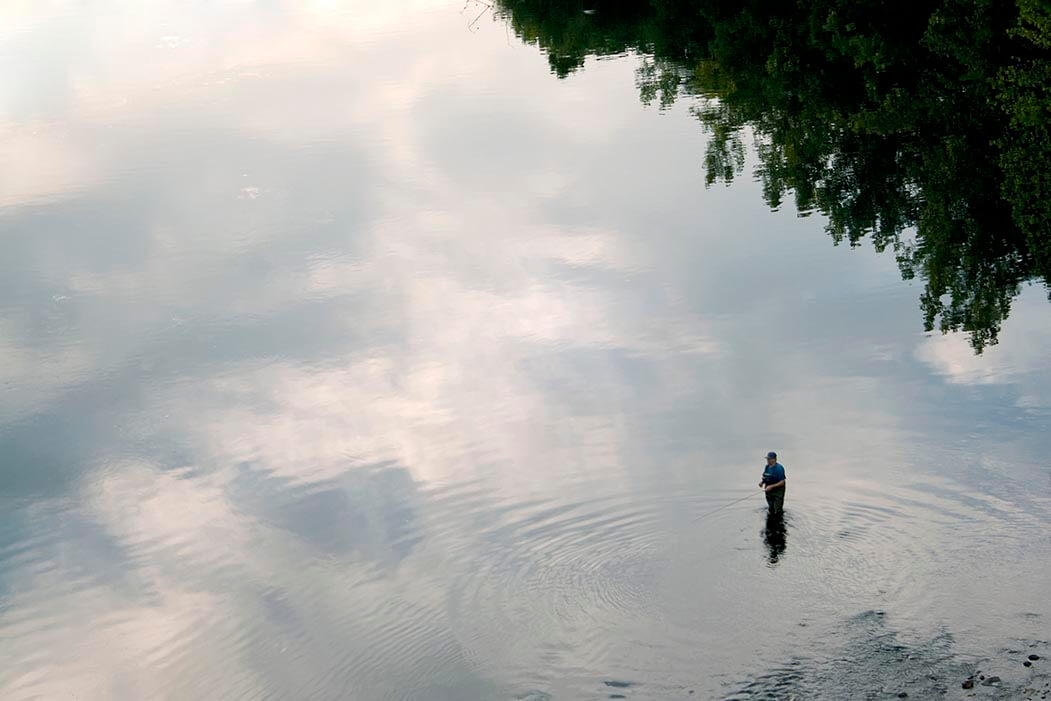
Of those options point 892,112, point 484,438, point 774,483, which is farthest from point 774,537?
point 892,112

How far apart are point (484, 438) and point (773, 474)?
9240 mm

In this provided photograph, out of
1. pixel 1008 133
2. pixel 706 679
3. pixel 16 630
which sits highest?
pixel 1008 133

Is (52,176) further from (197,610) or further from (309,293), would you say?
(197,610)

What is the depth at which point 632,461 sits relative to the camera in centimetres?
3512

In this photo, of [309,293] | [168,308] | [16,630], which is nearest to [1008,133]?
[309,293]

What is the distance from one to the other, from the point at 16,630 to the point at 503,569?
1165 cm

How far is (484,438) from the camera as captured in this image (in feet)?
122

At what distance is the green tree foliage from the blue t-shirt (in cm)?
1173

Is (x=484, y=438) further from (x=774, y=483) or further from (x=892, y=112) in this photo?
(x=892, y=112)

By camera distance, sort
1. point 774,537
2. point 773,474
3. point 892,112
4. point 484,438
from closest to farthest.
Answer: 1. point 774,537
2. point 773,474
3. point 484,438
4. point 892,112

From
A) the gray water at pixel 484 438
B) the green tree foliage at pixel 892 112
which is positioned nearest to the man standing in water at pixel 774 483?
the gray water at pixel 484 438

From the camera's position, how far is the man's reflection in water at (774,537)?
30188 millimetres

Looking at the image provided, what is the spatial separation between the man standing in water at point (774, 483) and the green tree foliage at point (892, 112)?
1175cm

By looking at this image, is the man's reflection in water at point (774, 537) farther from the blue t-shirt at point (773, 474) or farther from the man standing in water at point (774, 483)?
the blue t-shirt at point (773, 474)
